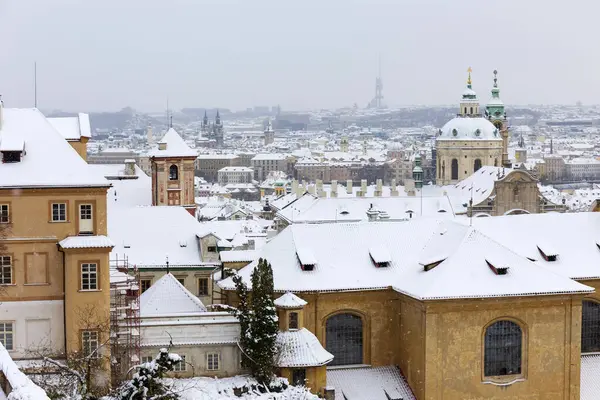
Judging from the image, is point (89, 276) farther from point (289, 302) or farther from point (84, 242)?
point (289, 302)

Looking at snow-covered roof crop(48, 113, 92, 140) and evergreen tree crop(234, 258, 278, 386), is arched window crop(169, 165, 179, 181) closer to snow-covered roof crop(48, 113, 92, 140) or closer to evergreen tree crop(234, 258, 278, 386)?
snow-covered roof crop(48, 113, 92, 140)

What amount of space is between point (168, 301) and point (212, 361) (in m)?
4.20

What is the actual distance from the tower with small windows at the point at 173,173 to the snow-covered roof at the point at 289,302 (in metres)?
25.3

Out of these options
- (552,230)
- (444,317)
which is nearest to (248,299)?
(444,317)

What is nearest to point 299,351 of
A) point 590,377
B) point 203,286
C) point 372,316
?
point 372,316

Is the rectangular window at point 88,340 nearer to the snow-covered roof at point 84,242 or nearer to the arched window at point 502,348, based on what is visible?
the snow-covered roof at point 84,242

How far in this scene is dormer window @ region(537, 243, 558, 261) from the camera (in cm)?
4741

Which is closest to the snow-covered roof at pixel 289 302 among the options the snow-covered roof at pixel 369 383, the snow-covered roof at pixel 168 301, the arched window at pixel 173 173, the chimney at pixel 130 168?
the snow-covered roof at pixel 369 383

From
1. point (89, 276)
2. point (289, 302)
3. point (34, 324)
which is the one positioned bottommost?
point (34, 324)

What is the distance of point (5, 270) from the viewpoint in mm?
38031

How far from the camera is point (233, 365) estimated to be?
41500 mm

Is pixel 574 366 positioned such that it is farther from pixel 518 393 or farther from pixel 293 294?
pixel 293 294

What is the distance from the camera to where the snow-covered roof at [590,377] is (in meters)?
44.5

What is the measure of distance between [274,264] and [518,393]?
11106 millimetres
